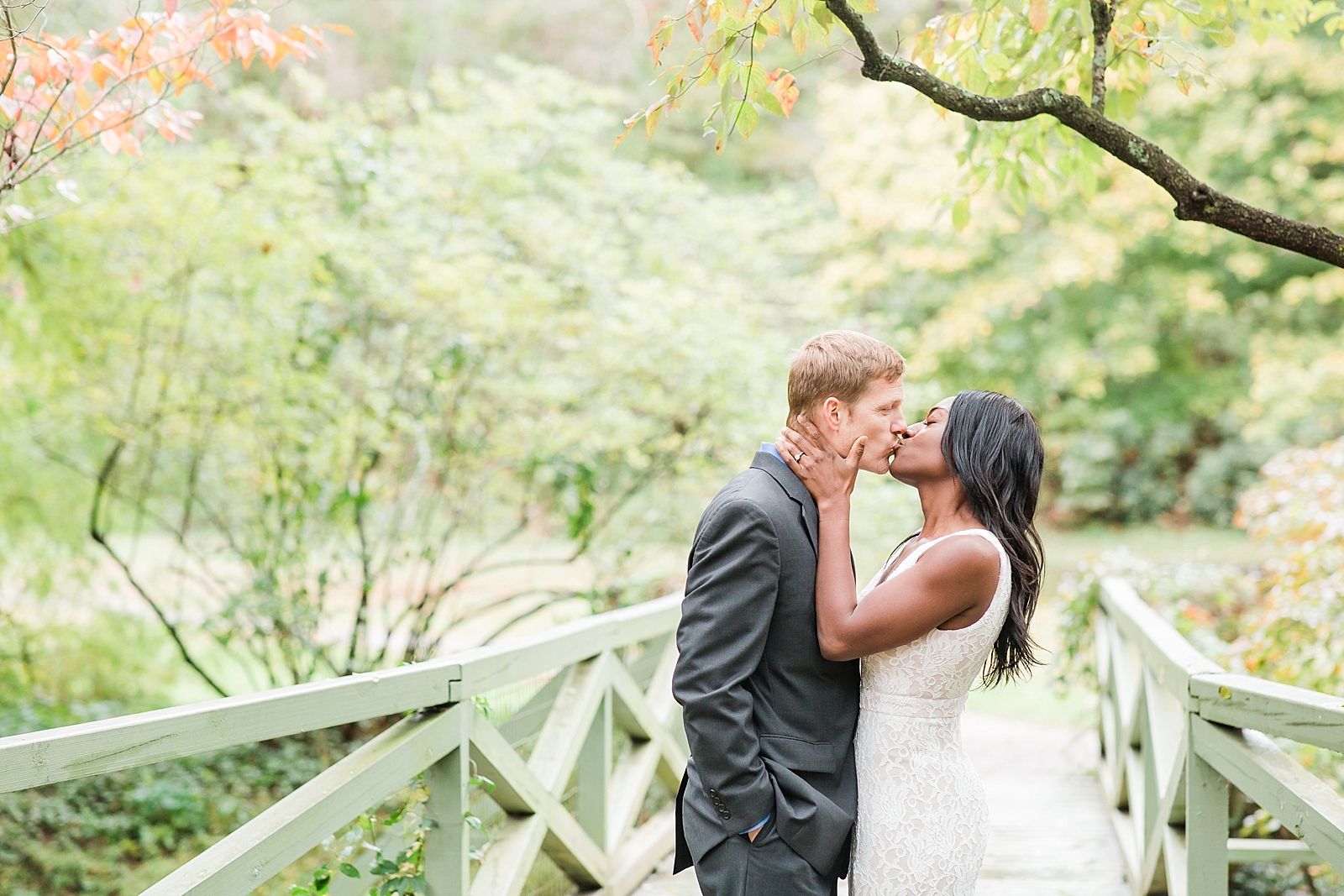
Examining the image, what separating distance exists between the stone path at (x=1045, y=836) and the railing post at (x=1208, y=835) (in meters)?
1.24

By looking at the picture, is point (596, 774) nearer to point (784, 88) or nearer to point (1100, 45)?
point (784, 88)

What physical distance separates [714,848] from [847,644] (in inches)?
18.8

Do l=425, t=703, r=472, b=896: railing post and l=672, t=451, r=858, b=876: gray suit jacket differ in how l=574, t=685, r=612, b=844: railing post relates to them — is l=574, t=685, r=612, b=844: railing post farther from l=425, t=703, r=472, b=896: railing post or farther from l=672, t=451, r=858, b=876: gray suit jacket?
l=672, t=451, r=858, b=876: gray suit jacket

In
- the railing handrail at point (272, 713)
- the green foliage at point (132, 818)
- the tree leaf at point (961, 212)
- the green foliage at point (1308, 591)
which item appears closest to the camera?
the railing handrail at point (272, 713)

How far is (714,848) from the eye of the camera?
6.83ft

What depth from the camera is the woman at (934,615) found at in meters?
2.12

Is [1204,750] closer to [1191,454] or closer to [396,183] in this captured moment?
[396,183]

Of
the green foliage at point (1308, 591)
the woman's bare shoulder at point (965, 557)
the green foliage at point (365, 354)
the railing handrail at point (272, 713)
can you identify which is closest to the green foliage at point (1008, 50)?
the woman's bare shoulder at point (965, 557)

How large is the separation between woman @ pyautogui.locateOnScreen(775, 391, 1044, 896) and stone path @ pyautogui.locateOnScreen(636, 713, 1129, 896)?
1.87 meters

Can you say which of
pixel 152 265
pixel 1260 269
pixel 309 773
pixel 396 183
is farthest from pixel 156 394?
pixel 1260 269

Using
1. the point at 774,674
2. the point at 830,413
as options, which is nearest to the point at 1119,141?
the point at 830,413

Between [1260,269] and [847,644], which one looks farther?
[1260,269]

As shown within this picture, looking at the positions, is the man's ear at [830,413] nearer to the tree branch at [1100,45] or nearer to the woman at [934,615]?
the woman at [934,615]

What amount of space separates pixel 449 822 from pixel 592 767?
104 centimetres
